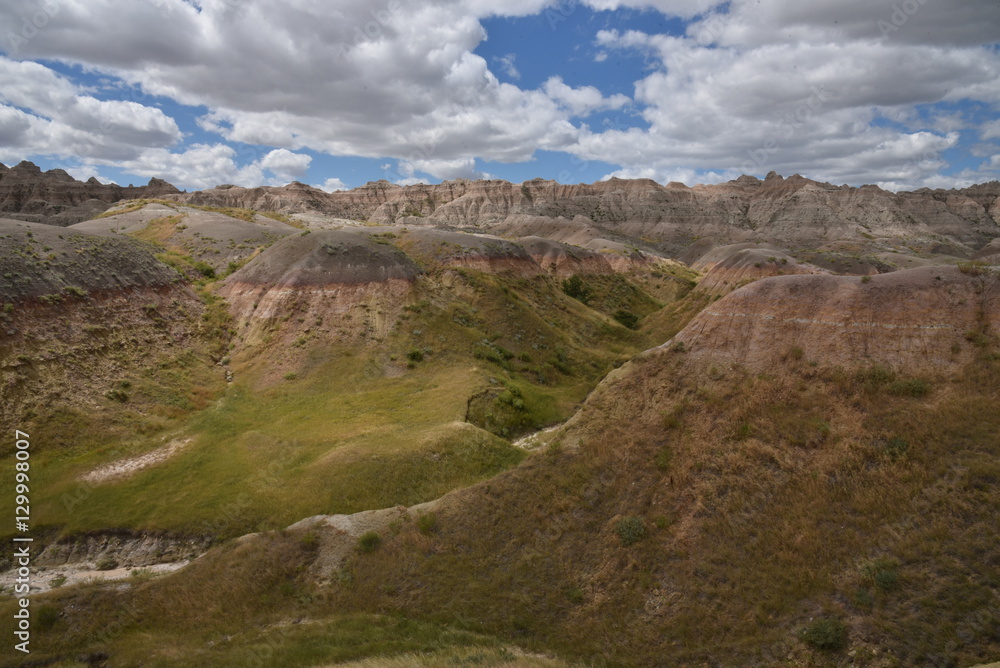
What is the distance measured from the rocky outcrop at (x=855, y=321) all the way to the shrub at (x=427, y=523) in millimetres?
12253

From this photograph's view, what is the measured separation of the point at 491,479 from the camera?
19.8 meters

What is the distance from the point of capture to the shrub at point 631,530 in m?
15.5

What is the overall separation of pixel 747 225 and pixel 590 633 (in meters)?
176

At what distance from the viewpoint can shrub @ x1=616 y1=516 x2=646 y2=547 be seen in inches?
611

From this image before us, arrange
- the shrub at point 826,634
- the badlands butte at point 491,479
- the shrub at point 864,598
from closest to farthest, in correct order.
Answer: the shrub at point 826,634, the shrub at point 864,598, the badlands butte at point 491,479

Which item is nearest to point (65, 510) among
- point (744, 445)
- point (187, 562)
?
point (187, 562)

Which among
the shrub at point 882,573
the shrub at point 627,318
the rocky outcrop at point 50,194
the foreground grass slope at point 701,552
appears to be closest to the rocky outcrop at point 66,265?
the foreground grass slope at point 701,552

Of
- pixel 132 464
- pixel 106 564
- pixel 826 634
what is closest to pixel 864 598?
pixel 826 634

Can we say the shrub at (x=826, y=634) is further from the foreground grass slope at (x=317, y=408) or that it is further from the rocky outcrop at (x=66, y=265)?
the rocky outcrop at (x=66, y=265)

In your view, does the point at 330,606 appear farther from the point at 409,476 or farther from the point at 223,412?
Answer: the point at 223,412

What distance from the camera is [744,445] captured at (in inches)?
659

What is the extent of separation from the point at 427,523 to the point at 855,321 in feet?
A: 56.9

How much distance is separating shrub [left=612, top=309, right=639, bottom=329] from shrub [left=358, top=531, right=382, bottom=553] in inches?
1967

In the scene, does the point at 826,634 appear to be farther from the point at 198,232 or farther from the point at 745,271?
the point at 198,232
